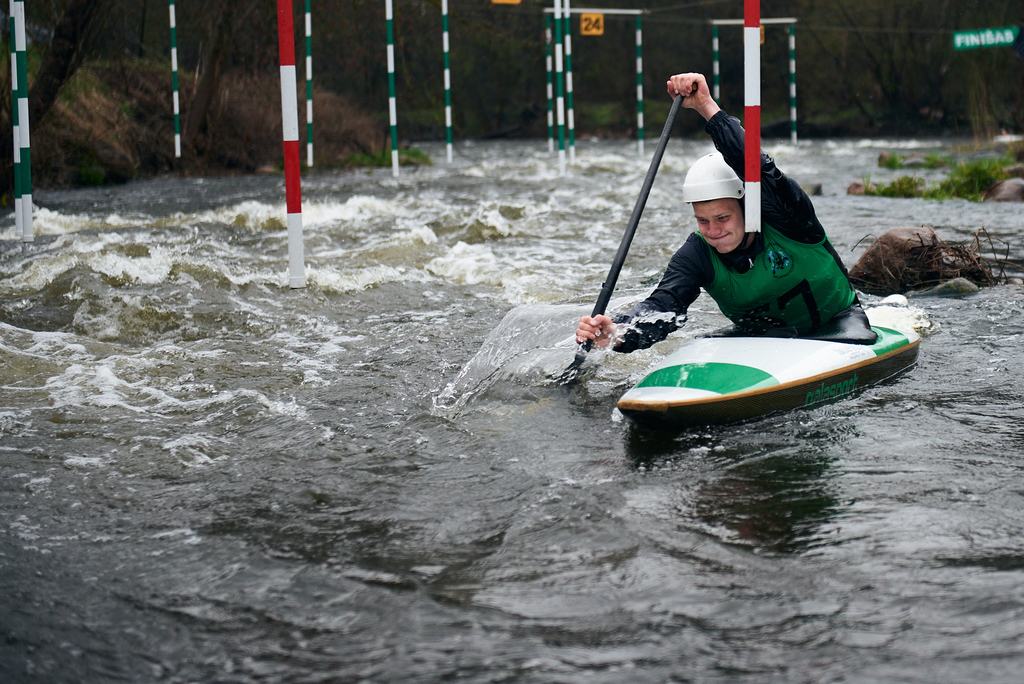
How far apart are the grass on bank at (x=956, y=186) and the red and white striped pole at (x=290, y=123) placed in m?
7.18

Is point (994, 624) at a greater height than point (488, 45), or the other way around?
point (488, 45)

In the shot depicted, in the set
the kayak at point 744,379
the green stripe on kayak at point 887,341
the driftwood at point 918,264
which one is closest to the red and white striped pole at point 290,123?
the kayak at point 744,379

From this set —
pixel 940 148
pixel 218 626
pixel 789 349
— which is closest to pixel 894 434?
pixel 789 349

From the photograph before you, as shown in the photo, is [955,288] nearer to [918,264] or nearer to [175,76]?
[918,264]

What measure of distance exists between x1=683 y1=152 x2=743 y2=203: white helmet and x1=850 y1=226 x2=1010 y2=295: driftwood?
2.85 metres

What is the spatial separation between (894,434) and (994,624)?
1.47 metres

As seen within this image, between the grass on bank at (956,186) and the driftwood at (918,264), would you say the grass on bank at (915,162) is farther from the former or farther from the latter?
the driftwood at (918,264)

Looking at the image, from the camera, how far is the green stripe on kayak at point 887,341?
438 centimetres

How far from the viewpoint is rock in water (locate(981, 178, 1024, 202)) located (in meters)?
10.8

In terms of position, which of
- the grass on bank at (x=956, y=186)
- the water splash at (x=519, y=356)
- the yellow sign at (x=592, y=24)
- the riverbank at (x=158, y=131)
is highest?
the yellow sign at (x=592, y=24)

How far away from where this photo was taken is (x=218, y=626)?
96.6 inches

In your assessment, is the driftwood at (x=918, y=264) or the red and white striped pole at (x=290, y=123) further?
the driftwood at (x=918, y=264)

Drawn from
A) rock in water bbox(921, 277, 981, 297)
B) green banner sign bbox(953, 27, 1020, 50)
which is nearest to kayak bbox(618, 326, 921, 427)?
rock in water bbox(921, 277, 981, 297)

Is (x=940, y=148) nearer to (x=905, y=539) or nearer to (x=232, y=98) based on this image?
(x=232, y=98)
